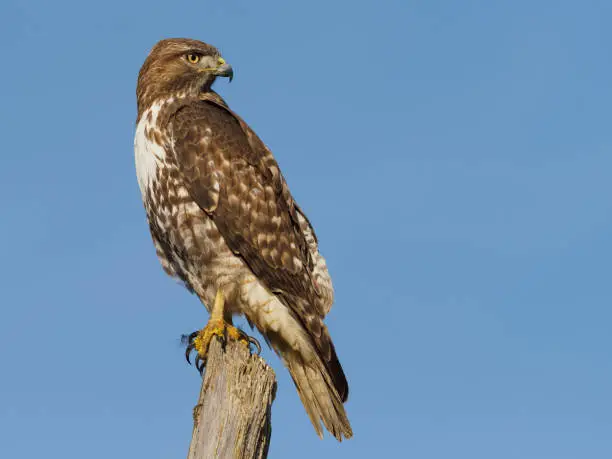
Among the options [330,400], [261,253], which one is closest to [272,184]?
[261,253]

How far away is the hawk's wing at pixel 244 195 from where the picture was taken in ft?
23.1

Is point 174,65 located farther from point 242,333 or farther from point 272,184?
point 242,333

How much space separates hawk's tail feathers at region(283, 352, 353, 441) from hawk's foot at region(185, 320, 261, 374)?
600 mm

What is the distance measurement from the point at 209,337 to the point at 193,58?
2.65m

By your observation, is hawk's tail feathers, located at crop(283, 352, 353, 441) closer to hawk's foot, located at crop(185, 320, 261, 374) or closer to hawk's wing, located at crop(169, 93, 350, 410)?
hawk's wing, located at crop(169, 93, 350, 410)

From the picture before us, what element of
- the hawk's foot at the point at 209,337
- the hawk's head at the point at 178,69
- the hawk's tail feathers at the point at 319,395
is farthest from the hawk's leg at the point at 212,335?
the hawk's head at the point at 178,69

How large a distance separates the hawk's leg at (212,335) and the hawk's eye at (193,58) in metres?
2.33

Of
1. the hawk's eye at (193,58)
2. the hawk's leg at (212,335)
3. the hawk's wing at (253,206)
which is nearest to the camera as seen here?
the hawk's leg at (212,335)

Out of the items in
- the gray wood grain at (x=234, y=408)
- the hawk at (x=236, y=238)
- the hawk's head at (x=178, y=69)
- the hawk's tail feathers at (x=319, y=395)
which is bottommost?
the gray wood grain at (x=234, y=408)

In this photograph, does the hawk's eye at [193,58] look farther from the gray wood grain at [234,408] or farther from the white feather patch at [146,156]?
the gray wood grain at [234,408]

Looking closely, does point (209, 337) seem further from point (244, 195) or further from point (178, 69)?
point (178, 69)

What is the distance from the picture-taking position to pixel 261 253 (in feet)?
23.2

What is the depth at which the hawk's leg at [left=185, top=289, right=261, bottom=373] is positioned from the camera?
6566 mm

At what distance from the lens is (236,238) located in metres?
7.03
